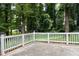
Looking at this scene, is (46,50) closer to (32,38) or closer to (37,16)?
(32,38)

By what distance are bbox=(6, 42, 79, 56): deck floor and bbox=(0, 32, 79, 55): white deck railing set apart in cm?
5

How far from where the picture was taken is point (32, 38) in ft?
5.54

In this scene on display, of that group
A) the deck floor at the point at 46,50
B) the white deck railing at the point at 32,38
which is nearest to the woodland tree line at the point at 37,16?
the white deck railing at the point at 32,38

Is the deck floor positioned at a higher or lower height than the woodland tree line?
lower

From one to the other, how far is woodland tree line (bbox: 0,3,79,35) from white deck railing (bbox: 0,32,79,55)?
0.07 meters

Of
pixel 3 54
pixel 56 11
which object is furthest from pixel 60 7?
pixel 3 54

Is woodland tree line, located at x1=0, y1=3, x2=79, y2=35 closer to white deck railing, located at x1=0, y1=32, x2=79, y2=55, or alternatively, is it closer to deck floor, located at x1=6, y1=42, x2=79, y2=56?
white deck railing, located at x1=0, y1=32, x2=79, y2=55

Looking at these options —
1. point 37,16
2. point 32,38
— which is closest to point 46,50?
point 32,38

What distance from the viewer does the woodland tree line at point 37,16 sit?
1.56 metres

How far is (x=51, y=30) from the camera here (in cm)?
161

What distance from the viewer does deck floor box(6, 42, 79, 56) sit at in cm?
163

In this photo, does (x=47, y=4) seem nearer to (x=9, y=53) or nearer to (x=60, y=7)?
(x=60, y=7)

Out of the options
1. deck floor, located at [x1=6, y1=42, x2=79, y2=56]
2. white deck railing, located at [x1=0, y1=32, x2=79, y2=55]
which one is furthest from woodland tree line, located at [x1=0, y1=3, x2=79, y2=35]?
deck floor, located at [x1=6, y1=42, x2=79, y2=56]

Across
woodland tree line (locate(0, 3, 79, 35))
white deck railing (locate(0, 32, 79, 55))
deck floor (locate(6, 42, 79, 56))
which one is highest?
woodland tree line (locate(0, 3, 79, 35))
